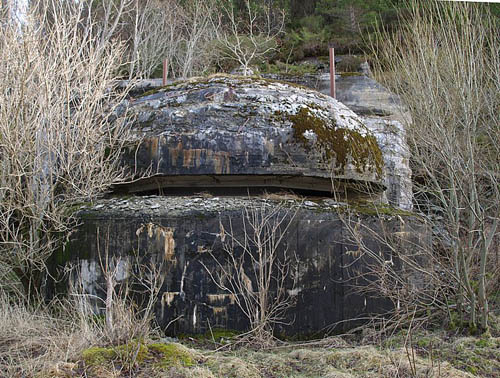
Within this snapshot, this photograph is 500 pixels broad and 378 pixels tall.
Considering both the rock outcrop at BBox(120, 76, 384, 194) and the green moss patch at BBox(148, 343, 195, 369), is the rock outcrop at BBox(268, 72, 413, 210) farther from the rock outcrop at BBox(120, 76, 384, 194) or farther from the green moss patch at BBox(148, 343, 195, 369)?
the green moss patch at BBox(148, 343, 195, 369)

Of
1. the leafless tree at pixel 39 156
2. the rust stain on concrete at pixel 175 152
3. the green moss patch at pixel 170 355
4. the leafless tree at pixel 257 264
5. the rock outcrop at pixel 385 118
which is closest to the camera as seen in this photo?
the green moss patch at pixel 170 355

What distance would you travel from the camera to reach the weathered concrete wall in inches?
173

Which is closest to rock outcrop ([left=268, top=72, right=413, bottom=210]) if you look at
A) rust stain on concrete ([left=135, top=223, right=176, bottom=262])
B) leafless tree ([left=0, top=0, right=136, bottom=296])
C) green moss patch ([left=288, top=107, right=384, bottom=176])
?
green moss patch ([left=288, top=107, right=384, bottom=176])

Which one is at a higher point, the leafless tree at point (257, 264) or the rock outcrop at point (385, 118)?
the rock outcrop at point (385, 118)

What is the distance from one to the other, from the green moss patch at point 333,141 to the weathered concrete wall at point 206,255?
646 millimetres

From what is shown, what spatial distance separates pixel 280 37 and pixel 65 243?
17640mm

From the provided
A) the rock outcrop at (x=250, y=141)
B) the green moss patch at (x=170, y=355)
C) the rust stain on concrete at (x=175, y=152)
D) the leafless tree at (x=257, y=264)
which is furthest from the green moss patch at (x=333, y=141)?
the green moss patch at (x=170, y=355)

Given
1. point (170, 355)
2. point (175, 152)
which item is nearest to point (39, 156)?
point (175, 152)

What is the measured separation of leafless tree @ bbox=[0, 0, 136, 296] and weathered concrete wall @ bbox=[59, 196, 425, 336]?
1.46 feet

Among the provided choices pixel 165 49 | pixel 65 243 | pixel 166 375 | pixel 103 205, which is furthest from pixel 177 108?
pixel 165 49

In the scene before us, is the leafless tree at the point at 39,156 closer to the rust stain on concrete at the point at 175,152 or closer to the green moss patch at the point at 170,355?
the rust stain on concrete at the point at 175,152

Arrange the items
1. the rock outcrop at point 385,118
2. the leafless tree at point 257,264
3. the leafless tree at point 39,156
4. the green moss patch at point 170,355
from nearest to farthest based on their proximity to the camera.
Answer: the green moss patch at point 170,355 → the leafless tree at point 257,264 → the leafless tree at point 39,156 → the rock outcrop at point 385,118

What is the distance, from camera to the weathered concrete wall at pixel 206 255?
439 centimetres

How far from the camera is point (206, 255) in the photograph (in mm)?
4445
